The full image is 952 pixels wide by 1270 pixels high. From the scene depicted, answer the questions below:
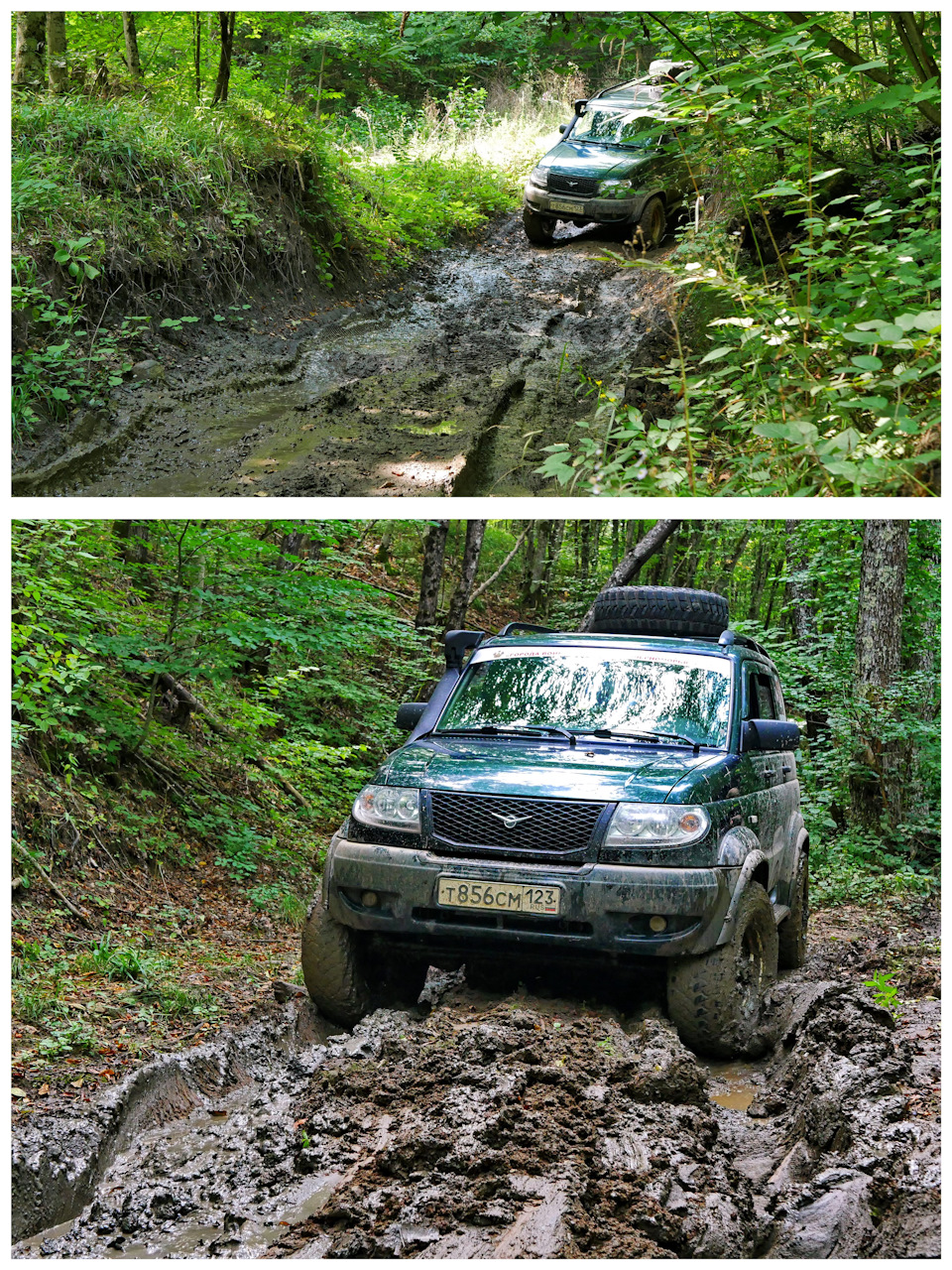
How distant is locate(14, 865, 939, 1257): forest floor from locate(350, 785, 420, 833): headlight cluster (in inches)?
32.1

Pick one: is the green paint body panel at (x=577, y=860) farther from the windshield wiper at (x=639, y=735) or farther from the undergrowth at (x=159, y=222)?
the undergrowth at (x=159, y=222)

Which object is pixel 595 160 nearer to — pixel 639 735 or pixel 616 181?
pixel 616 181

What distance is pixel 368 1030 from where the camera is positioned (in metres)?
4.01

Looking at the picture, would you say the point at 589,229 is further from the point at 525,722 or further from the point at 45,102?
the point at 525,722

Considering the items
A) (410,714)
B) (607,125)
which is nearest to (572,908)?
(410,714)

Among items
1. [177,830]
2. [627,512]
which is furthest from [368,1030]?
[177,830]

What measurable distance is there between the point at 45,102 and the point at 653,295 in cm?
695

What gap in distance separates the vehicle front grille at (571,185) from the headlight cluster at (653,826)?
10212mm

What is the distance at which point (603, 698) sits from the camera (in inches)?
197

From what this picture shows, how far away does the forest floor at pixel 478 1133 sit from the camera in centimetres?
252

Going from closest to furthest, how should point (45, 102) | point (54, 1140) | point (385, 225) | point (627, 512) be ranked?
point (54, 1140) → point (627, 512) → point (45, 102) → point (385, 225)

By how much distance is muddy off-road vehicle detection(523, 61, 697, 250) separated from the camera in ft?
39.2

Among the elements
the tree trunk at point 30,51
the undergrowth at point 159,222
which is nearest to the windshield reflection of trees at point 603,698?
the undergrowth at point 159,222

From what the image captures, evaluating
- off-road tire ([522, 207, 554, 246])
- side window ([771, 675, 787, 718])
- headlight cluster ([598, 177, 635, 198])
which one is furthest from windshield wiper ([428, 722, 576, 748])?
off-road tire ([522, 207, 554, 246])
